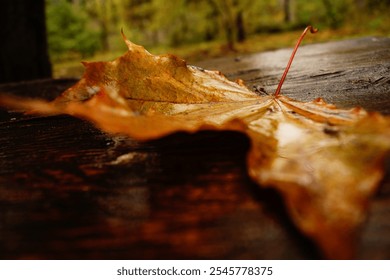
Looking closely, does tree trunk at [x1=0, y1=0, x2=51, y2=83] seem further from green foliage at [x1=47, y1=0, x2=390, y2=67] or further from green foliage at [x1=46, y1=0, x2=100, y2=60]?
green foliage at [x1=46, y1=0, x2=100, y2=60]

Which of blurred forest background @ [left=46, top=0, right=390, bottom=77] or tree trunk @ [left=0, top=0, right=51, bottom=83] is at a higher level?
blurred forest background @ [left=46, top=0, right=390, bottom=77]

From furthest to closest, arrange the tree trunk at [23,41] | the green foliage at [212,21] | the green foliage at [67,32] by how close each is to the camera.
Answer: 1. the green foliage at [67,32]
2. the green foliage at [212,21]
3. the tree trunk at [23,41]

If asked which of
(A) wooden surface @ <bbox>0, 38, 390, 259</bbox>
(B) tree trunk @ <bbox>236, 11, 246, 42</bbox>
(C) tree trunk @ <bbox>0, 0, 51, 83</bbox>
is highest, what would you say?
(B) tree trunk @ <bbox>236, 11, 246, 42</bbox>

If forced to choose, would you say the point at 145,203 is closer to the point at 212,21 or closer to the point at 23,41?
the point at 23,41

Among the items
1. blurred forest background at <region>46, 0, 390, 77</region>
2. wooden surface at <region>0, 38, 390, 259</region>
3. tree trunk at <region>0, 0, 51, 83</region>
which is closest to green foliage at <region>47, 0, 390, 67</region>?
blurred forest background at <region>46, 0, 390, 77</region>

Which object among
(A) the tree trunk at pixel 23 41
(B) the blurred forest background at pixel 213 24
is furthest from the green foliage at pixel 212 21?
(A) the tree trunk at pixel 23 41

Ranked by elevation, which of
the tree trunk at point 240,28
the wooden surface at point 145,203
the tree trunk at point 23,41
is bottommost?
the wooden surface at point 145,203

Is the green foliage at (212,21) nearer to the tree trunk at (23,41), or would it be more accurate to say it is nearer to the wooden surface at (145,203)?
the tree trunk at (23,41)
